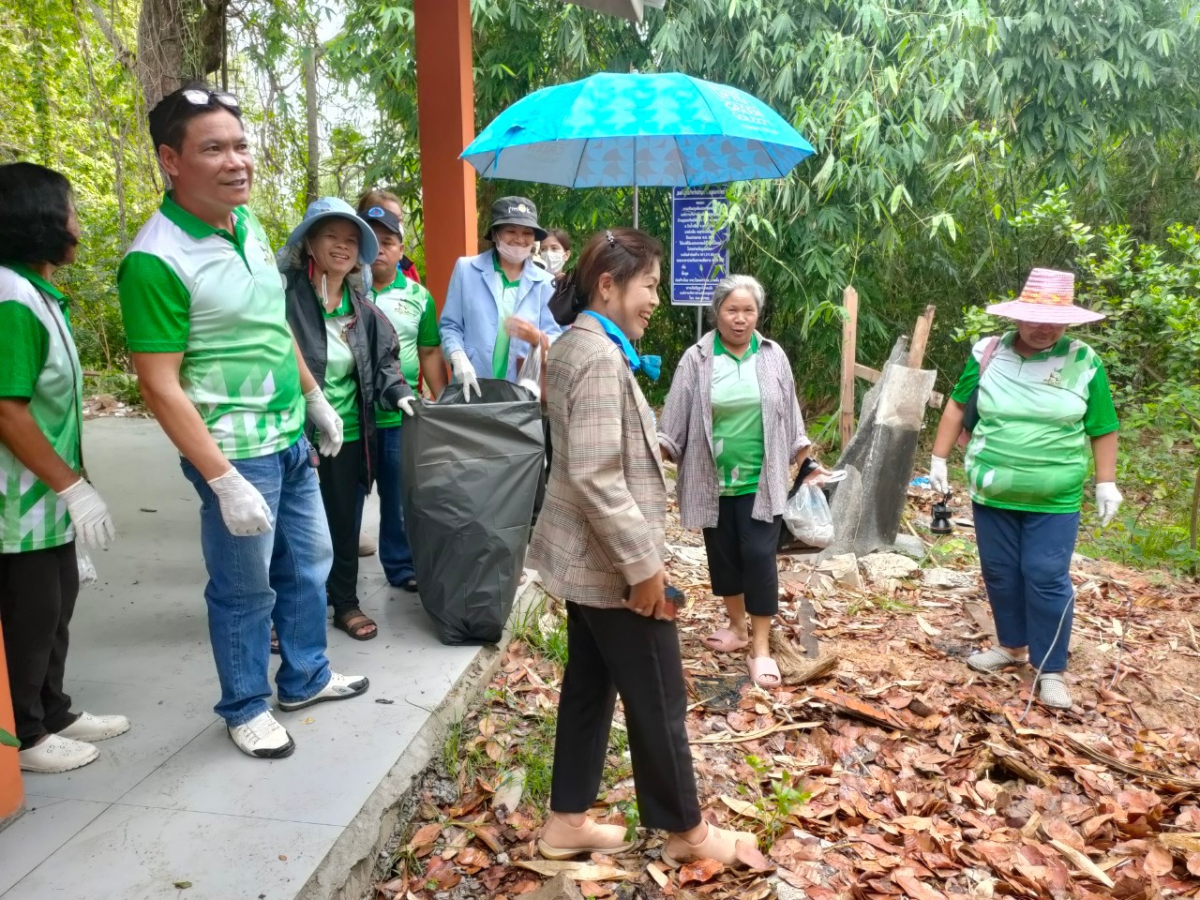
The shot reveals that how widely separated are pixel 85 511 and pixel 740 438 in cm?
241

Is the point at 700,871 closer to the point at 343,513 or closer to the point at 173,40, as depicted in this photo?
the point at 343,513

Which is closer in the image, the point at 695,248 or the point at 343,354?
the point at 343,354

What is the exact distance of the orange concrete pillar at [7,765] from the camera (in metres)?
2.34

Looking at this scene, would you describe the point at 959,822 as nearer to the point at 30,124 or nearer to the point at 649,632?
the point at 649,632

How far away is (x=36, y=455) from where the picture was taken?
249 cm

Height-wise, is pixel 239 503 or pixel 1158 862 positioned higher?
pixel 239 503

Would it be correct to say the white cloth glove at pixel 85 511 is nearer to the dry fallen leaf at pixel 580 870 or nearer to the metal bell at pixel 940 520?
the dry fallen leaf at pixel 580 870

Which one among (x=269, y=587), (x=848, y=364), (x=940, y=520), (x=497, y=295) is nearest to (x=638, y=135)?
(x=497, y=295)

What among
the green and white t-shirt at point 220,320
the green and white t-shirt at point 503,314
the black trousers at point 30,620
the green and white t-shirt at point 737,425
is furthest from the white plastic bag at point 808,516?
the black trousers at point 30,620

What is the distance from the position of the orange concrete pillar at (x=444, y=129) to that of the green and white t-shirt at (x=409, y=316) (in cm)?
73

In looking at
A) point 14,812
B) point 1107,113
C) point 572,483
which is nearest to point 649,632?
point 572,483

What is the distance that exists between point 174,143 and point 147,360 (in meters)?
0.59

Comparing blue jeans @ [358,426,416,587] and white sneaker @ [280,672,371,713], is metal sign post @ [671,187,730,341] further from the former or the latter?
white sneaker @ [280,672,371,713]

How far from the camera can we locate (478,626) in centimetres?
357
